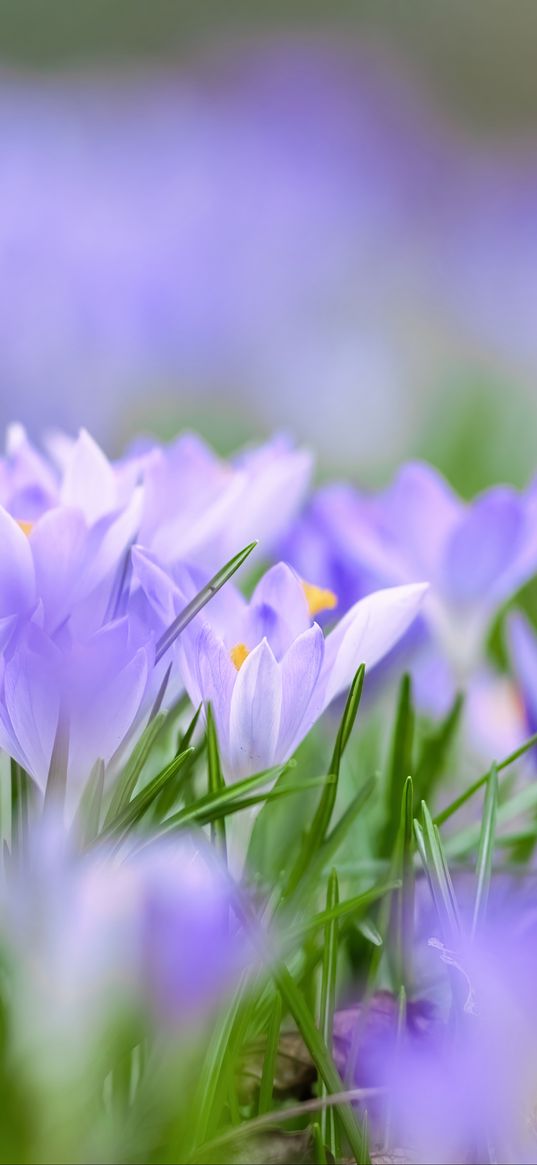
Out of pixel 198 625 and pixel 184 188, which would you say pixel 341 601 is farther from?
pixel 184 188

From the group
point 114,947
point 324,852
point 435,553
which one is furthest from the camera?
point 435,553

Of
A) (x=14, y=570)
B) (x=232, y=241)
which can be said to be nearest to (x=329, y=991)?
(x=14, y=570)

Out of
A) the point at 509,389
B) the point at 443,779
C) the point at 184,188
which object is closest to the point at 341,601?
the point at 443,779

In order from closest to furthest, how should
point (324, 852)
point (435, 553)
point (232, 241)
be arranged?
point (324, 852) → point (435, 553) → point (232, 241)

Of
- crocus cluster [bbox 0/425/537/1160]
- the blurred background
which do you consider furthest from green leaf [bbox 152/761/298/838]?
the blurred background

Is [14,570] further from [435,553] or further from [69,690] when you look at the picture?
[435,553]

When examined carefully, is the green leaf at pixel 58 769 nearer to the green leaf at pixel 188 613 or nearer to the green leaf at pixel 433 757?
the green leaf at pixel 188 613

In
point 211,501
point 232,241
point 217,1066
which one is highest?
point 232,241

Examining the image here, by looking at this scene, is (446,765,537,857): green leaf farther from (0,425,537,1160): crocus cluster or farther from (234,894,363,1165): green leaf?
(234,894,363,1165): green leaf
